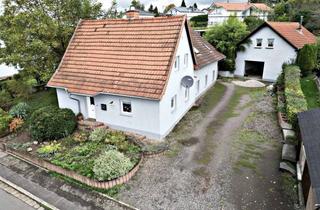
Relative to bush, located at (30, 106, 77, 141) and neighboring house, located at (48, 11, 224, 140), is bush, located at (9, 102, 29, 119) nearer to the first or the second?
neighboring house, located at (48, 11, 224, 140)

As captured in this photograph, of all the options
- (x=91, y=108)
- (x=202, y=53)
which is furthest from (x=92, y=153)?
(x=202, y=53)

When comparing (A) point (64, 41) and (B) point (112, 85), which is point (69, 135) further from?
(A) point (64, 41)

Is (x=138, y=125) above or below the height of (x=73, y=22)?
below

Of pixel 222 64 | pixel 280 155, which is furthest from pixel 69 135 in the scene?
pixel 222 64

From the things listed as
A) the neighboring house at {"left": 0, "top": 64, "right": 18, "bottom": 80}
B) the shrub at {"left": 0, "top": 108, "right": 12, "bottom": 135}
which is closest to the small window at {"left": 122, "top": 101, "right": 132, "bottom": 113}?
the shrub at {"left": 0, "top": 108, "right": 12, "bottom": 135}

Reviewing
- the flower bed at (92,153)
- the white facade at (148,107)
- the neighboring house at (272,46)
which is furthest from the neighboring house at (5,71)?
the neighboring house at (272,46)

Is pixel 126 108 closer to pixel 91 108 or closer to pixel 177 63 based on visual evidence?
pixel 91 108
